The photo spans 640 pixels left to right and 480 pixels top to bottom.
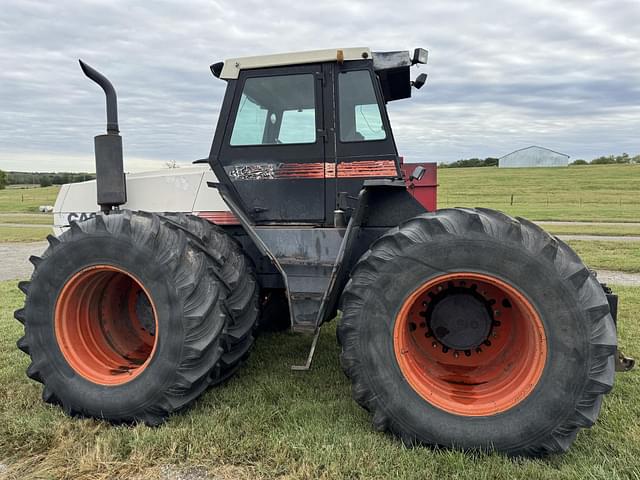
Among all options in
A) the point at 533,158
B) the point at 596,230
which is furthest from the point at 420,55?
the point at 533,158

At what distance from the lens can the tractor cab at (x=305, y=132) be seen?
3.67m

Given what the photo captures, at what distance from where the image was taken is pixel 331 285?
3.59 metres

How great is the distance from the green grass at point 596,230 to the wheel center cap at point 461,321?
1433 cm

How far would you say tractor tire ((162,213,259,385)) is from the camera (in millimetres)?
3561

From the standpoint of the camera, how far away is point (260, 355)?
15.5 ft

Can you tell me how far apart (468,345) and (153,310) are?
2.21 m

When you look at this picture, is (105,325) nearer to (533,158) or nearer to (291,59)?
(291,59)

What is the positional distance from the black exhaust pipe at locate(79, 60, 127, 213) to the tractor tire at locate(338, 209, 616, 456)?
2253 mm

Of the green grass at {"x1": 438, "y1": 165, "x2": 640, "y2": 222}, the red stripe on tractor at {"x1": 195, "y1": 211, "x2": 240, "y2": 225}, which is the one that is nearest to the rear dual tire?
the red stripe on tractor at {"x1": 195, "y1": 211, "x2": 240, "y2": 225}

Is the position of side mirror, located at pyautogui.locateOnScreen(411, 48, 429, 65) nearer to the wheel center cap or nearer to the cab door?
the cab door

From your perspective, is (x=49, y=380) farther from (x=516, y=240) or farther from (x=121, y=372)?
(x=516, y=240)

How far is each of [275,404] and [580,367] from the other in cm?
204

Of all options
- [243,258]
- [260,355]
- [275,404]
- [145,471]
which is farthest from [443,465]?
[260,355]

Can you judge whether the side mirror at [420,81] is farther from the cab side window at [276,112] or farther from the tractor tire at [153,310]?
the tractor tire at [153,310]
